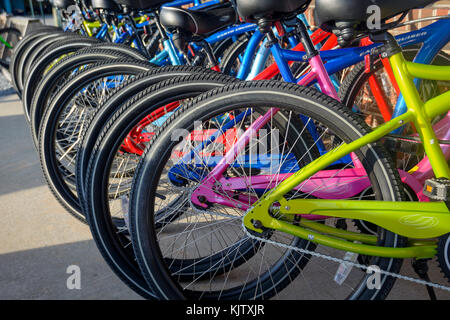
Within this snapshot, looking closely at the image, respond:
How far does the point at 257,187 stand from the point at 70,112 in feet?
4.89

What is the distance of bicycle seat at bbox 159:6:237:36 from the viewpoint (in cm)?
259

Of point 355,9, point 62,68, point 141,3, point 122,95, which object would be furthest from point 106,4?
point 355,9

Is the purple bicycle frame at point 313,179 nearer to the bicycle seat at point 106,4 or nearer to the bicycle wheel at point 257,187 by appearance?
the bicycle wheel at point 257,187

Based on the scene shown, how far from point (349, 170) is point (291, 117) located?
32 cm

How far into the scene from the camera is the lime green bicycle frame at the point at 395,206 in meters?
1.74

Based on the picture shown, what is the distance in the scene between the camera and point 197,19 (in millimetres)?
2602

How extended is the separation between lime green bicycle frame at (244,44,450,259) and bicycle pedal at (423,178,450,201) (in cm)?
3

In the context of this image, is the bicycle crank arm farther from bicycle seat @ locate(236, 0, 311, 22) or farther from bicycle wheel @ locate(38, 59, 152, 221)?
bicycle wheel @ locate(38, 59, 152, 221)

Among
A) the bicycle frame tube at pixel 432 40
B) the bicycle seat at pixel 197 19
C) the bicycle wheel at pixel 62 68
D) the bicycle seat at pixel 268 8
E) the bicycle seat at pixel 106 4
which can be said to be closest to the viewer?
the bicycle seat at pixel 268 8

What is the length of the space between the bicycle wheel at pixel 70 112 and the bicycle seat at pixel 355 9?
1.04 metres

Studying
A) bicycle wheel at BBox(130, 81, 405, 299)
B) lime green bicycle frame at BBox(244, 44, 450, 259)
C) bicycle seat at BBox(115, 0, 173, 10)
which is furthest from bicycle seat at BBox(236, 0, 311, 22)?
bicycle seat at BBox(115, 0, 173, 10)

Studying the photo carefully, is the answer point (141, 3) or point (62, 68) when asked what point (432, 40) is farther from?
point (62, 68)

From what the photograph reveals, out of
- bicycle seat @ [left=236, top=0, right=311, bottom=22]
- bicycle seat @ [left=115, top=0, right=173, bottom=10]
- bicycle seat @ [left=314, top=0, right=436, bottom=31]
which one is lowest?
bicycle seat @ [left=115, top=0, right=173, bottom=10]

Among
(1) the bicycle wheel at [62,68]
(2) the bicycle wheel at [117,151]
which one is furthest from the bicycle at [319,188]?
(1) the bicycle wheel at [62,68]
